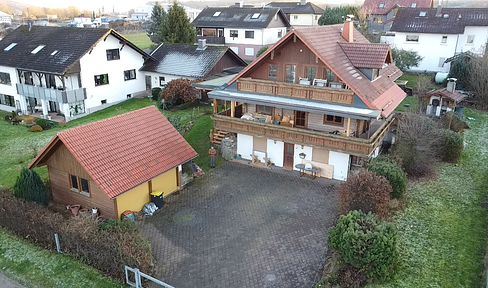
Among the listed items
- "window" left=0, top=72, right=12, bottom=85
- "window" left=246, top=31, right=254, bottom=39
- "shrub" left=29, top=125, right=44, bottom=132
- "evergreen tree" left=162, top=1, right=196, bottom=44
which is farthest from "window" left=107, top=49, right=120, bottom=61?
"window" left=246, top=31, right=254, bottom=39

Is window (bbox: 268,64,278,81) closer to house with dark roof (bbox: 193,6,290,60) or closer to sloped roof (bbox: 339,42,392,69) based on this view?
sloped roof (bbox: 339,42,392,69)

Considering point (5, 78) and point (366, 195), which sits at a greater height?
point (5, 78)

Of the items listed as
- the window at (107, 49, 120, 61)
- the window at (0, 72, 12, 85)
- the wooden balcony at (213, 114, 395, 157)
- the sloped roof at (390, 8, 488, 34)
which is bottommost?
the wooden balcony at (213, 114, 395, 157)

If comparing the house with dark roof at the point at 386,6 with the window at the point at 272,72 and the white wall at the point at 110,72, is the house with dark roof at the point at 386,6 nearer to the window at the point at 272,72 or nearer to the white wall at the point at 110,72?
the white wall at the point at 110,72

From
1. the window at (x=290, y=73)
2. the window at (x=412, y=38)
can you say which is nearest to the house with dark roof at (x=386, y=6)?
the window at (x=412, y=38)

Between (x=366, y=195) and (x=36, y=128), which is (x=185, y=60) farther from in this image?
(x=366, y=195)

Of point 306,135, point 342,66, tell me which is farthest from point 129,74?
point 342,66
